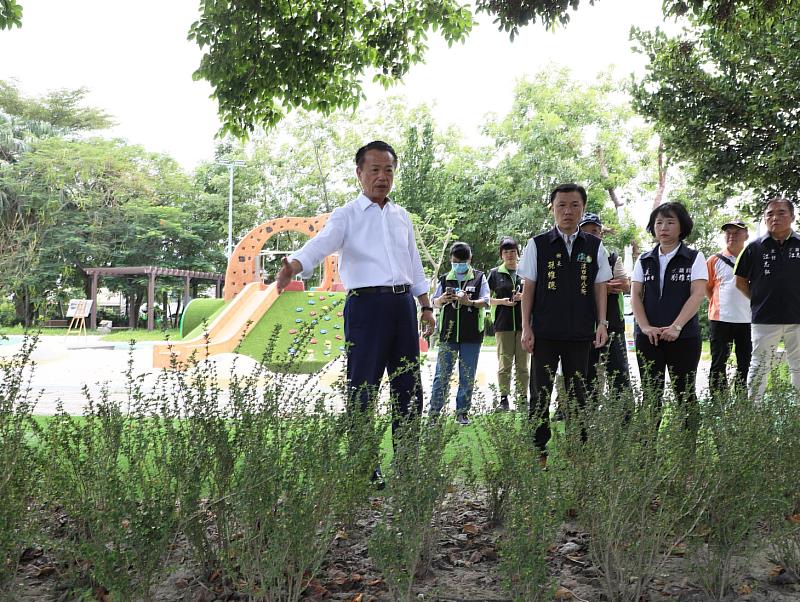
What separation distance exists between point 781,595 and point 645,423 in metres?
0.66

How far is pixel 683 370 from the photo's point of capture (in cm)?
418

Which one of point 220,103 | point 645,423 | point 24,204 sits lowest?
point 645,423

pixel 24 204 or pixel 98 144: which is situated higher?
pixel 98 144

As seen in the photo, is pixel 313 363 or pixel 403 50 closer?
pixel 403 50

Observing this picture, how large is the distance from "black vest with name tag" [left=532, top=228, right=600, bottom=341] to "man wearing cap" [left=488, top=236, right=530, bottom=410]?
247cm

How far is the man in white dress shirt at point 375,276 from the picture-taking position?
11.9ft

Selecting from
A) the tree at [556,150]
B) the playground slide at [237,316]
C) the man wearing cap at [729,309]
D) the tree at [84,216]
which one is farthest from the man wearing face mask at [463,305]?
the tree at [84,216]

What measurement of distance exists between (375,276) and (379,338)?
0.32 meters

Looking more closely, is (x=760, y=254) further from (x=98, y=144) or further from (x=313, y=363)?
(x=98, y=144)

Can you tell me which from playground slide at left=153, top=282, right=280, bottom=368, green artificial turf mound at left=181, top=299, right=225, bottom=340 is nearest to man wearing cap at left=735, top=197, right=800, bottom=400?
playground slide at left=153, top=282, right=280, bottom=368

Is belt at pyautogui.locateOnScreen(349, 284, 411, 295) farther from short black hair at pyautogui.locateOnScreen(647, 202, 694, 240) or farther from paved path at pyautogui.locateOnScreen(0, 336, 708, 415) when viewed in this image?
paved path at pyautogui.locateOnScreen(0, 336, 708, 415)

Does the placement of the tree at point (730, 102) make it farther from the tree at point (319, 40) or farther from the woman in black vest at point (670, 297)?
the woman in black vest at point (670, 297)

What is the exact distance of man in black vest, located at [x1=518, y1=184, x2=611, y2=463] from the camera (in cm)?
396

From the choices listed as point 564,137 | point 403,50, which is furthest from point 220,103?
point 564,137
